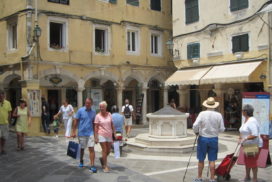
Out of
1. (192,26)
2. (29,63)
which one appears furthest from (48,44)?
(192,26)

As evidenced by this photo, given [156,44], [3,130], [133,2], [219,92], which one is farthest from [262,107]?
[156,44]

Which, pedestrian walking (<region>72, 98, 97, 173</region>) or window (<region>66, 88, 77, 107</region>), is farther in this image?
window (<region>66, 88, 77, 107</region>)

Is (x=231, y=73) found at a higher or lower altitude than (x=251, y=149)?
higher

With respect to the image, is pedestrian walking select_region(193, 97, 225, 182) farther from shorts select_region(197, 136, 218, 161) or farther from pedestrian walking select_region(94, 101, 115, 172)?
pedestrian walking select_region(94, 101, 115, 172)

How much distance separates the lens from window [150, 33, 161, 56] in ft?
71.6

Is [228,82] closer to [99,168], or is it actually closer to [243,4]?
[243,4]

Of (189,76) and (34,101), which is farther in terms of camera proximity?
(189,76)

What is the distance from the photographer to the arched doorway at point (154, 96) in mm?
23625

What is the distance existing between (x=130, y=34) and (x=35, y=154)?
39.6 ft

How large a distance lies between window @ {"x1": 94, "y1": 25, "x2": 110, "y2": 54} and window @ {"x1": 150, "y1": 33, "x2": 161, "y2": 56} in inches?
143

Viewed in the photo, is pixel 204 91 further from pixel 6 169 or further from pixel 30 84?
pixel 6 169

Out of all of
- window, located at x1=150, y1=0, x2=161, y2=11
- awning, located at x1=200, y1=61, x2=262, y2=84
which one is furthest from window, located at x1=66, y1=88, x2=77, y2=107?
awning, located at x1=200, y1=61, x2=262, y2=84

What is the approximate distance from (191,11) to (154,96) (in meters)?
7.32

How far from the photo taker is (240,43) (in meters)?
16.4
